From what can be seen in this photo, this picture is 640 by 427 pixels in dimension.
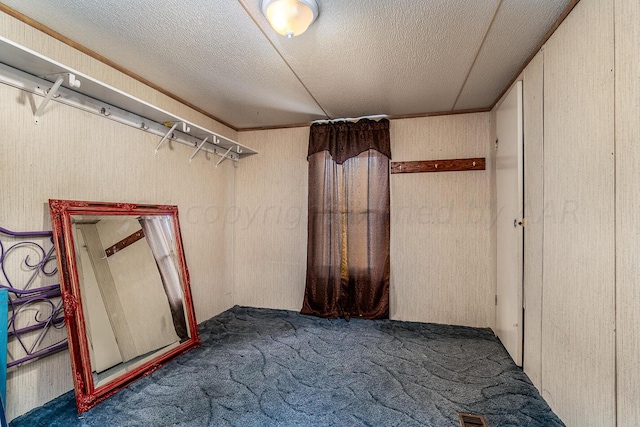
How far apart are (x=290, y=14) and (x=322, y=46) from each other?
1.47 ft

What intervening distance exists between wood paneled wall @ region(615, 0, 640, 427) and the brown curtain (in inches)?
80.2

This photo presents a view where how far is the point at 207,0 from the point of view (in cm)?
150

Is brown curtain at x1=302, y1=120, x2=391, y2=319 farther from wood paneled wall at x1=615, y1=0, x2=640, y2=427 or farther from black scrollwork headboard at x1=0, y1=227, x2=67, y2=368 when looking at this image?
black scrollwork headboard at x1=0, y1=227, x2=67, y2=368

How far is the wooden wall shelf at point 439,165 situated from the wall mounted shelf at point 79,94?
2.00 metres

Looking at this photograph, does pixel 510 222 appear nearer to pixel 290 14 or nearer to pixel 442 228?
pixel 442 228

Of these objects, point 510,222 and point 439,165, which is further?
point 439,165

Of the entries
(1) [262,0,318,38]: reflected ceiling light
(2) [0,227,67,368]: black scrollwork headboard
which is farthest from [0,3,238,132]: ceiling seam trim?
(1) [262,0,318,38]: reflected ceiling light

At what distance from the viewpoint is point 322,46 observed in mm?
1897

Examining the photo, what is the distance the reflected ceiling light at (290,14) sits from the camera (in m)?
1.46

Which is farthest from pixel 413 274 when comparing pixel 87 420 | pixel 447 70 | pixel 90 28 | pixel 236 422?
pixel 90 28

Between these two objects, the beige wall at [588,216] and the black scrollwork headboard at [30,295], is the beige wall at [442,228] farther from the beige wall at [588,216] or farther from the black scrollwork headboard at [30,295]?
the black scrollwork headboard at [30,295]

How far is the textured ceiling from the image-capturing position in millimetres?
1570

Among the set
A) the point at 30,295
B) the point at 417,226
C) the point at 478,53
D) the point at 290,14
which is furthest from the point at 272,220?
the point at 478,53

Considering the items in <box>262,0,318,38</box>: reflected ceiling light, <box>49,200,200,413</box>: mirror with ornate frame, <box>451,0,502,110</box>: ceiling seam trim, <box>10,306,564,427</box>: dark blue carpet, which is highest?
<box>451,0,502,110</box>: ceiling seam trim
